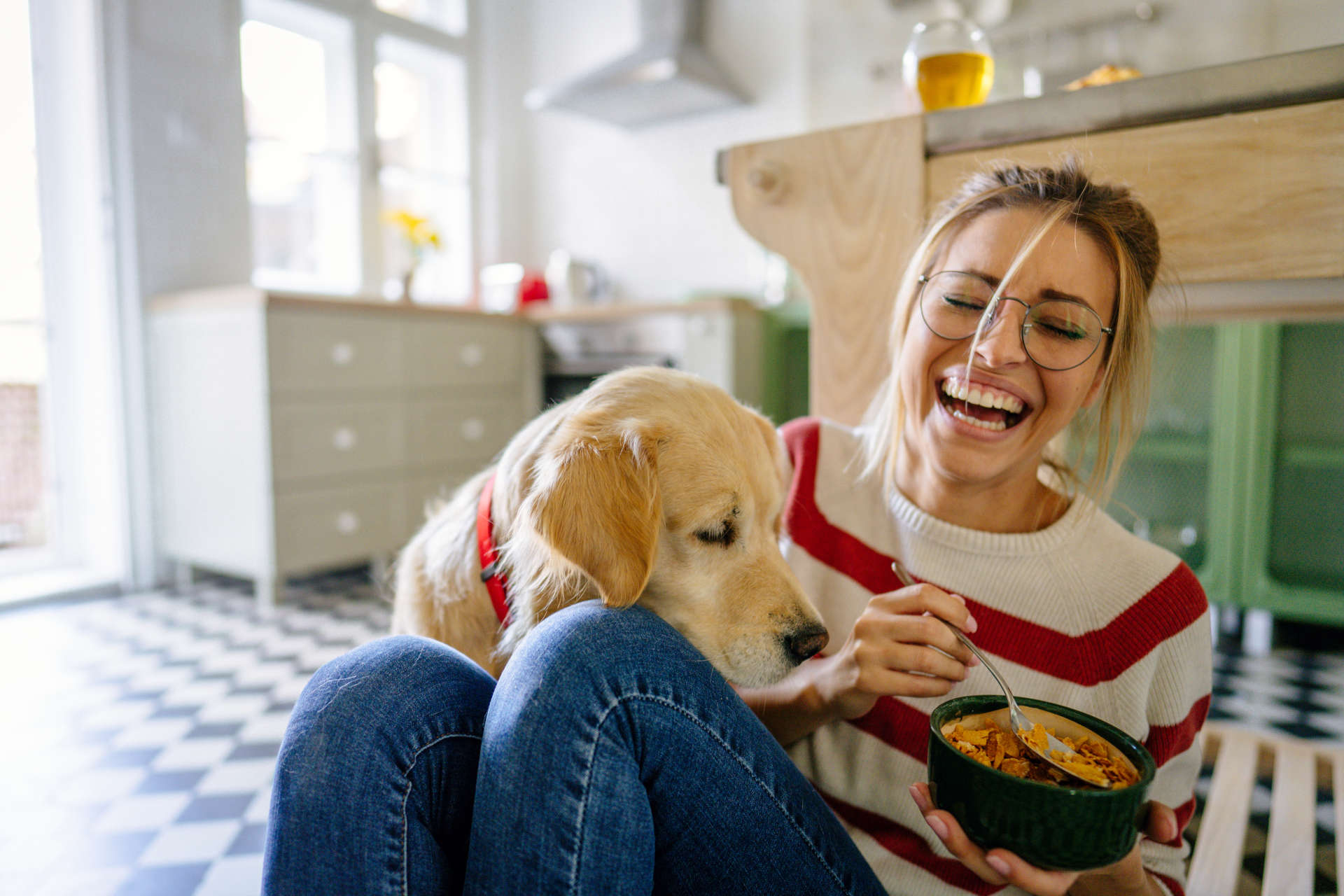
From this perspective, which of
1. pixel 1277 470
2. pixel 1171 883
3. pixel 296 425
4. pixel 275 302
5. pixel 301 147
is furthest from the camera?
pixel 301 147

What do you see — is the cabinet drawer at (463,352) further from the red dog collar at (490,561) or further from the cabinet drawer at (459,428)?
the red dog collar at (490,561)

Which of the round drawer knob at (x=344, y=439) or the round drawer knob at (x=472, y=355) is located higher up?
the round drawer knob at (x=472, y=355)

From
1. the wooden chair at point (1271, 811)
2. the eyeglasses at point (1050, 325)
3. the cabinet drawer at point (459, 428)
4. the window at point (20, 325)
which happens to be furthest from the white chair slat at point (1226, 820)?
the window at point (20, 325)

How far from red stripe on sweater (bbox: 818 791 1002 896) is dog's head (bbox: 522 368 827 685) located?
0.55 feet

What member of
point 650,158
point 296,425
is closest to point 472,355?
point 296,425

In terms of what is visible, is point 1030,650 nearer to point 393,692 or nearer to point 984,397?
point 984,397

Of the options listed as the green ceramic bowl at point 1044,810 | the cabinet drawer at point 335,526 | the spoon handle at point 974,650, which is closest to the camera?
the green ceramic bowl at point 1044,810

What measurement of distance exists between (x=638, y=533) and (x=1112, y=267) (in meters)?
0.58

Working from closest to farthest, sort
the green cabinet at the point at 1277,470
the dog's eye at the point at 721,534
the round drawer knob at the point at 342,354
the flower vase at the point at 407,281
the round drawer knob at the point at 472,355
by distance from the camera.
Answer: the dog's eye at the point at 721,534 → the green cabinet at the point at 1277,470 → the round drawer knob at the point at 342,354 → the round drawer knob at the point at 472,355 → the flower vase at the point at 407,281

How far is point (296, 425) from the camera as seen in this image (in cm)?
282

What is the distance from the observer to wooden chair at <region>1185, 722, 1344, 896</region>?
1.09m

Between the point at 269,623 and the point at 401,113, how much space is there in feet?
9.46

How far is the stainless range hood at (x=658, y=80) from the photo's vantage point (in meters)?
3.66

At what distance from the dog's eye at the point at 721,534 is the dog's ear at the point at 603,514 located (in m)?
0.09
